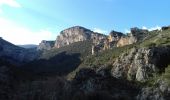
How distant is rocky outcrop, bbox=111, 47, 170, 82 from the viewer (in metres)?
168

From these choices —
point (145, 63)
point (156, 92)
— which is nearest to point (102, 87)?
point (156, 92)

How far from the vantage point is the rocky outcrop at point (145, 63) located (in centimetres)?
16812

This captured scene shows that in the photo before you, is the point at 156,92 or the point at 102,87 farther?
the point at 102,87

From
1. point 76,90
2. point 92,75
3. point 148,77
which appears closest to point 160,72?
point 148,77

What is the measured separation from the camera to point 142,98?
131750 mm

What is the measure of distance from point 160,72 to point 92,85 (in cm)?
3866

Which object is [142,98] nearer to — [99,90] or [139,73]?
[99,90]

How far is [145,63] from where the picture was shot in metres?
170

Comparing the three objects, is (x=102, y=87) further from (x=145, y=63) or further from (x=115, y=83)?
(x=145, y=63)

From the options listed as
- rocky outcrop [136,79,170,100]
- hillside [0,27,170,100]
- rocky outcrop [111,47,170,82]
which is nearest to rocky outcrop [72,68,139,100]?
hillside [0,27,170,100]

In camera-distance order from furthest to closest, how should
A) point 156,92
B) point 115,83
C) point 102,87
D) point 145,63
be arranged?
point 145,63, point 115,83, point 102,87, point 156,92

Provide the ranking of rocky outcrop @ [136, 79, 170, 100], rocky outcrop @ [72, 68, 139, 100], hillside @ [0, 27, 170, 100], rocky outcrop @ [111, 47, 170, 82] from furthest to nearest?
1. rocky outcrop @ [111, 47, 170, 82]
2. rocky outcrop @ [136, 79, 170, 100]
3. rocky outcrop @ [72, 68, 139, 100]
4. hillside @ [0, 27, 170, 100]

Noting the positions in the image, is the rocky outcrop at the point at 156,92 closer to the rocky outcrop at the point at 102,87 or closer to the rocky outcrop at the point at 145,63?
the rocky outcrop at the point at 102,87

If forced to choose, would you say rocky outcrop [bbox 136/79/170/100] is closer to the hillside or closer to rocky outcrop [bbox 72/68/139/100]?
the hillside
